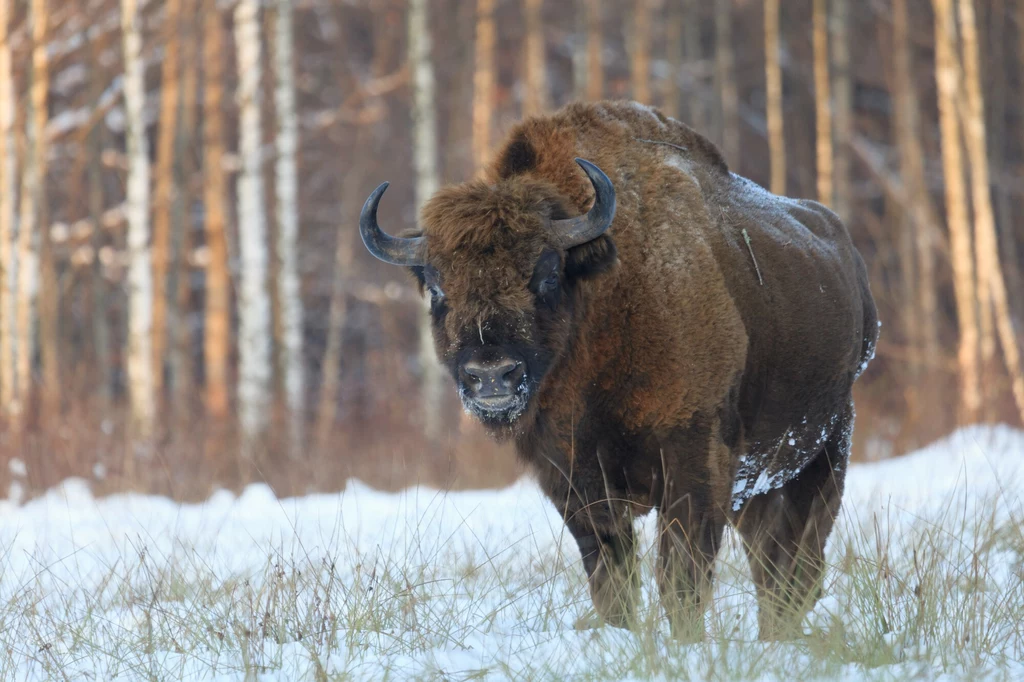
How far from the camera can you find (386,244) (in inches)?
211

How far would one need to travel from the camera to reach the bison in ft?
15.9

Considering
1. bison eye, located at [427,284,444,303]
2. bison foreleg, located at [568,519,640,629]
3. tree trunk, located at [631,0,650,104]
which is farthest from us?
tree trunk, located at [631,0,650,104]

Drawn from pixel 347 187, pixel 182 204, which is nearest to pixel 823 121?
pixel 347 187

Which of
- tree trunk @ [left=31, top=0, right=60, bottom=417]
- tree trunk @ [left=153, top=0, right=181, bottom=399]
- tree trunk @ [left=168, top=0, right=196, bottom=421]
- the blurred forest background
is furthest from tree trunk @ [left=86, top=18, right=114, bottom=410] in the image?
tree trunk @ [left=168, top=0, right=196, bottom=421]

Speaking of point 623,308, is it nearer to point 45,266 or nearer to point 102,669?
point 102,669

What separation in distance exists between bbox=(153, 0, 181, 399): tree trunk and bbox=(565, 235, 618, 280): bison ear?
14.0 m

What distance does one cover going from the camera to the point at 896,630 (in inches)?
166

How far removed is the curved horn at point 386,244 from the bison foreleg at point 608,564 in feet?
4.71

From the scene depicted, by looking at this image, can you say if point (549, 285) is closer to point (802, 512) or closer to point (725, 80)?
point (802, 512)

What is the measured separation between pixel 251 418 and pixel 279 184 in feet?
10.1

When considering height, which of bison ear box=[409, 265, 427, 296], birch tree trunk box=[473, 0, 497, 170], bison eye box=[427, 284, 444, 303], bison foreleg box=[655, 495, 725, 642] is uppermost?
birch tree trunk box=[473, 0, 497, 170]

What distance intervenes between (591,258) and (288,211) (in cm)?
1043

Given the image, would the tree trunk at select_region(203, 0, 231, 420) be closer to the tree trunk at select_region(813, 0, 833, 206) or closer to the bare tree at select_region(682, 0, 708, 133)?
the tree trunk at select_region(813, 0, 833, 206)

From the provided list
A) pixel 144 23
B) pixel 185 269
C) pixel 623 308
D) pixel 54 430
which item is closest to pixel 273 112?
pixel 144 23
